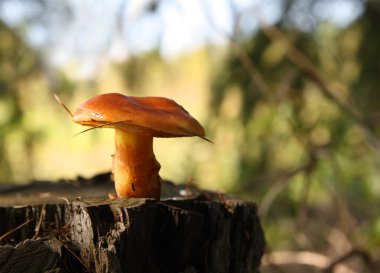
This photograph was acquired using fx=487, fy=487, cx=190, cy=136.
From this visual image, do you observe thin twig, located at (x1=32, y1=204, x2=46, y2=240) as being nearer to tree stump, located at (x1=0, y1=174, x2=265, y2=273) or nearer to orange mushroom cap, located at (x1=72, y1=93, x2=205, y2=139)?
tree stump, located at (x1=0, y1=174, x2=265, y2=273)

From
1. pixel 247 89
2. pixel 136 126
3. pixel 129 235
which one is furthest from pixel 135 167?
pixel 247 89

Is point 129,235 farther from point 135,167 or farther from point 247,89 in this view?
point 247,89

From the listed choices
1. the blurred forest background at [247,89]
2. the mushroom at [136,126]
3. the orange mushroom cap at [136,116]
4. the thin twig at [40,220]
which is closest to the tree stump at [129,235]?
the thin twig at [40,220]

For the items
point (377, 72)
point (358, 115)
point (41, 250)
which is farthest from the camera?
point (377, 72)

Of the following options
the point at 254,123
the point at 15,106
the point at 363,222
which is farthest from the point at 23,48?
the point at 363,222

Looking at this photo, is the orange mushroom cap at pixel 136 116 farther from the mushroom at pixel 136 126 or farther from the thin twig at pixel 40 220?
the thin twig at pixel 40 220

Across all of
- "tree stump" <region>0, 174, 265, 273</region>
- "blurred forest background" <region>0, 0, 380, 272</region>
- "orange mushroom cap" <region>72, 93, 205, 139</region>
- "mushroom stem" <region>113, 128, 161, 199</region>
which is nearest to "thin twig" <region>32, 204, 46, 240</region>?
"tree stump" <region>0, 174, 265, 273</region>

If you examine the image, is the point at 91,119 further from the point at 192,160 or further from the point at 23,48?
the point at 23,48
